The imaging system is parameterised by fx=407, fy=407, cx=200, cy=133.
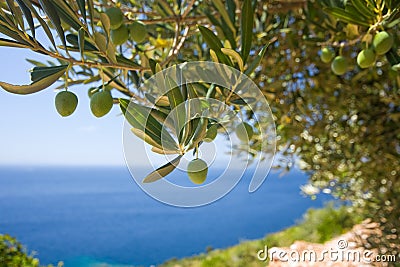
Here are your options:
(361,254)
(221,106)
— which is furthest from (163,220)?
(221,106)

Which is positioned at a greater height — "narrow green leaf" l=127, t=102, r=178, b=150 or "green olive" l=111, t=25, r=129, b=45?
"green olive" l=111, t=25, r=129, b=45

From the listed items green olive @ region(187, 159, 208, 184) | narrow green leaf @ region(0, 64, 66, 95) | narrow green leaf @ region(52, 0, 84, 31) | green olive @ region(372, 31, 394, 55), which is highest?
green olive @ region(372, 31, 394, 55)

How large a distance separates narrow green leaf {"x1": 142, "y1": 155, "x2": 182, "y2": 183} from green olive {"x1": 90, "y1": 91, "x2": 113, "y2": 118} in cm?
15

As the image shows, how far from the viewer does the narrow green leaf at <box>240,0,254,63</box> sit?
2.04ft

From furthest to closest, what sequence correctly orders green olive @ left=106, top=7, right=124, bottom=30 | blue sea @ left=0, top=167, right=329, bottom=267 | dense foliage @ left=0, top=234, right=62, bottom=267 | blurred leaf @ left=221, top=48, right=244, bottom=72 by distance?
blue sea @ left=0, top=167, right=329, bottom=267, dense foliage @ left=0, top=234, right=62, bottom=267, green olive @ left=106, top=7, right=124, bottom=30, blurred leaf @ left=221, top=48, right=244, bottom=72

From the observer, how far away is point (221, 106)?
22.5 inches

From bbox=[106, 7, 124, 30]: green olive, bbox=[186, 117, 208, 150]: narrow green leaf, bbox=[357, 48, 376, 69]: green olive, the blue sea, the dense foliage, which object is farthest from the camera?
the blue sea

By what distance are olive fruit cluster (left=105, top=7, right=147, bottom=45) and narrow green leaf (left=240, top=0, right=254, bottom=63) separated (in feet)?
0.65

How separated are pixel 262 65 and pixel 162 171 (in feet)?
4.14

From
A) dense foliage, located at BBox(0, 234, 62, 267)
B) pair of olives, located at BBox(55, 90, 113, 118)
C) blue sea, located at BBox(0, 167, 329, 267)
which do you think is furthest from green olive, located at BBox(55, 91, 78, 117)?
blue sea, located at BBox(0, 167, 329, 267)

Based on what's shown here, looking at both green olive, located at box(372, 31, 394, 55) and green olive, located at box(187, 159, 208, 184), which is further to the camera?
green olive, located at box(372, 31, 394, 55)

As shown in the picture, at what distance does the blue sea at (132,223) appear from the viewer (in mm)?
6508

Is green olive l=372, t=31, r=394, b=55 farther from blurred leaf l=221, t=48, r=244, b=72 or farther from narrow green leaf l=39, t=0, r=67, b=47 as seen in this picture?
narrow green leaf l=39, t=0, r=67, b=47

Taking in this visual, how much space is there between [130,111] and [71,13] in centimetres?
18
